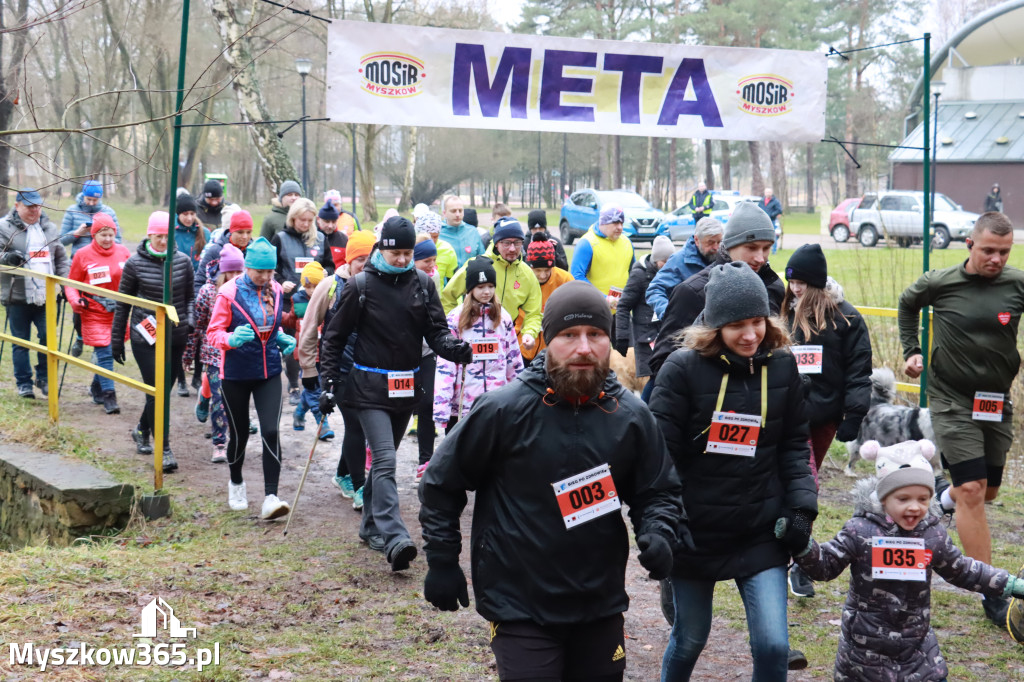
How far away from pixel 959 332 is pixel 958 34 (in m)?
42.5

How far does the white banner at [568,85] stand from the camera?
24.6ft

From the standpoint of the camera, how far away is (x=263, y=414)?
285 inches

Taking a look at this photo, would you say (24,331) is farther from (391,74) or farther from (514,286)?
(391,74)

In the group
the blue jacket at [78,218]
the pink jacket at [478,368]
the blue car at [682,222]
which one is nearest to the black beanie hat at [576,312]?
the pink jacket at [478,368]

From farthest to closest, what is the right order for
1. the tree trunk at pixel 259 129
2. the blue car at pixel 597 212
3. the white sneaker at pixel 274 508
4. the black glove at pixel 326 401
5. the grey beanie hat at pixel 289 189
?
the blue car at pixel 597 212, the tree trunk at pixel 259 129, the grey beanie hat at pixel 289 189, the white sneaker at pixel 274 508, the black glove at pixel 326 401

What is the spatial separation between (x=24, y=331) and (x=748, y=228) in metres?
8.49

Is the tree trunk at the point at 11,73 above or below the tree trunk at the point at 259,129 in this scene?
below

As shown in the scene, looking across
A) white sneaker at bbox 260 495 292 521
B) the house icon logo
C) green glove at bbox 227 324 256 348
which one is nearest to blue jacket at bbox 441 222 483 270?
green glove at bbox 227 324 256 348

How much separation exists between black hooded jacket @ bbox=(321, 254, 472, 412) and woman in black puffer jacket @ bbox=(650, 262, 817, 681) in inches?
102

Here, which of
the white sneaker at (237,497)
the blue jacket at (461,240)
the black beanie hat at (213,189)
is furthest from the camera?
the black beanie hat at (213,189)

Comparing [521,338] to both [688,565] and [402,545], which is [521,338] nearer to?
[402,545]

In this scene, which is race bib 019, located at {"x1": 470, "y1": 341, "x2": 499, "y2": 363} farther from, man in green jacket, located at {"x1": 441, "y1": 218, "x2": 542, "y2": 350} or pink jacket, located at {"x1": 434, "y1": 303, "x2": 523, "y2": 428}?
man in green jacket, located at {"x1": 441, "y1": 218, "x2": 542, "y2": 350}

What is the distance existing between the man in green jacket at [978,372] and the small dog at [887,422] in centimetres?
293

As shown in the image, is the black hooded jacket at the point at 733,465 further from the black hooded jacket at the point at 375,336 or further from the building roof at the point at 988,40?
the building roof at the point at 988,40
